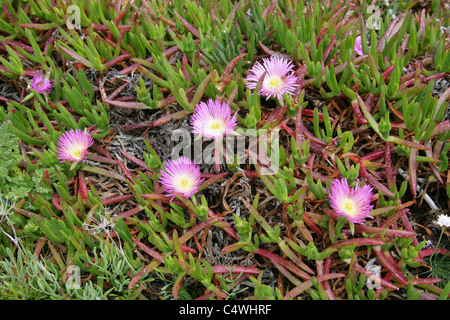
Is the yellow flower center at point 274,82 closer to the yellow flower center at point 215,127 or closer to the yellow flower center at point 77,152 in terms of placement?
the yellow flower center at point 215,127

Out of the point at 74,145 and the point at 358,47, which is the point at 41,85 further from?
the point at 358,47

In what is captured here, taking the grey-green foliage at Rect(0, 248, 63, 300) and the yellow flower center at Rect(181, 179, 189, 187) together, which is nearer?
the grey-green foliage at Rect(0, 248, 63, 300)

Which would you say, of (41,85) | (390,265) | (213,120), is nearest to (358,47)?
(213,120)

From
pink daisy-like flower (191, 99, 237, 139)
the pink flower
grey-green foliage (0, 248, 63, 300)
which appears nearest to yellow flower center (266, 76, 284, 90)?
pink daisy-like flower (191, 99, 237, 139)

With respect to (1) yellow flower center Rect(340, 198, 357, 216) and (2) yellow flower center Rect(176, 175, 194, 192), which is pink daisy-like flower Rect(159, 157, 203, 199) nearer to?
(2) yellow flower center Rect(176, 175, 194, 192)

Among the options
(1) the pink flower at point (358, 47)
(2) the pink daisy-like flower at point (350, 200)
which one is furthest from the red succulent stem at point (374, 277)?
(1) the pink flower at point (358, 47)

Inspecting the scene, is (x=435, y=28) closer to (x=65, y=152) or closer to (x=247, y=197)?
(x=247, y=197)
